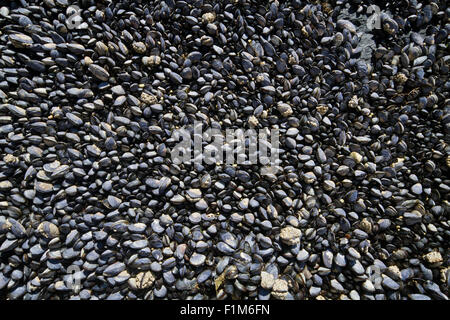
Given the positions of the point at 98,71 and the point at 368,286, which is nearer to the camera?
the point at 368,286

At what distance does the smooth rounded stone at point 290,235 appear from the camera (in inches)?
40.2

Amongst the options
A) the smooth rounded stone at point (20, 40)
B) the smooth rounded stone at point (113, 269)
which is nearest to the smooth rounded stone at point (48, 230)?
the smooth rounded stone at point (113, 269)

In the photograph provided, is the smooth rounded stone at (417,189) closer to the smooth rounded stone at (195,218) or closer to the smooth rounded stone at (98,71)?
the smooth rounded stone at (195,218)

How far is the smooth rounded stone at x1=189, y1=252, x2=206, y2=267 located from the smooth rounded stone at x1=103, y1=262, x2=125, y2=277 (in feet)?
0.80

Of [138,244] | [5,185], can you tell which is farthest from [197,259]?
[5,185]

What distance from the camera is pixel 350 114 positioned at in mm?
1155

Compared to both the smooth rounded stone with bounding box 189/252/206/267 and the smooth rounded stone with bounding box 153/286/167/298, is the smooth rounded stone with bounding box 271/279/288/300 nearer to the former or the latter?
the smooth rounded stone with bounding box 189/252/206/267

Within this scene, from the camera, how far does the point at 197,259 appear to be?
39.7 inches

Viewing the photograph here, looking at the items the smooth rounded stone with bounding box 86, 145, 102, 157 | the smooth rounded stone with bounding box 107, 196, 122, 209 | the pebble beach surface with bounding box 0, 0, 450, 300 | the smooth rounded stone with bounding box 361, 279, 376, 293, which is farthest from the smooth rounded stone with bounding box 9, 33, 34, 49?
the smooth rounded stone with bounding box 361, 279, 376, 293

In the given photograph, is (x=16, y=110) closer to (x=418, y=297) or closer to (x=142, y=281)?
(x=142, y=281)

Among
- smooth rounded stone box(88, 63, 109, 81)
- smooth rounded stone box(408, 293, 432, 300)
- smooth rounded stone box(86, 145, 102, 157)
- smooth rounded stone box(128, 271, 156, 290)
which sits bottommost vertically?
smooth rounded stone box(408, 293, 432, 300)

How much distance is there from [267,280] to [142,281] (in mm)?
429

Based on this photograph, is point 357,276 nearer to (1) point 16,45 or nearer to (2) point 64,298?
(2) point 64,298

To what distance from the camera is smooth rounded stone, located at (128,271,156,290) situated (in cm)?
98
